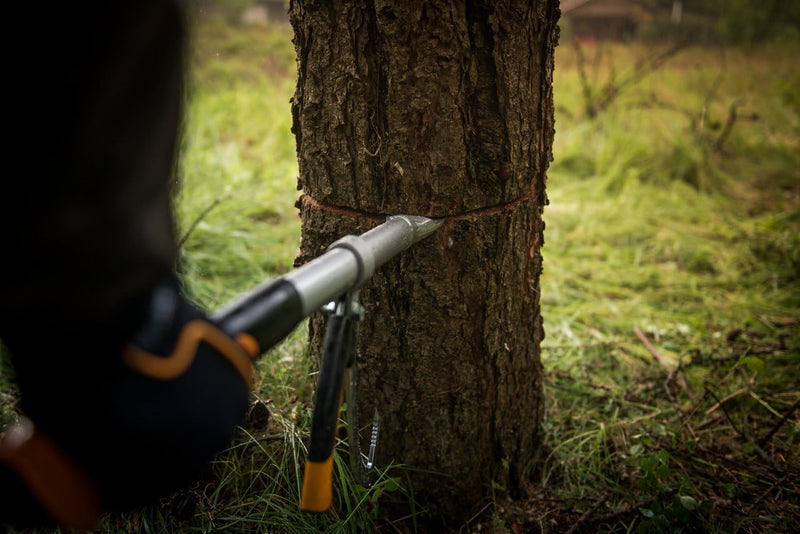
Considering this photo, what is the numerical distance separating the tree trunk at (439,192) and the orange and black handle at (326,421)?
0.39m

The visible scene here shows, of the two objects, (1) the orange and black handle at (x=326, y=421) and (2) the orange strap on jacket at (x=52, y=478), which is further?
(1) the orange and black handle at (x=326, y=421)

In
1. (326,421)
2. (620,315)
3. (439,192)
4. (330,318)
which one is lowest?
(620,315)

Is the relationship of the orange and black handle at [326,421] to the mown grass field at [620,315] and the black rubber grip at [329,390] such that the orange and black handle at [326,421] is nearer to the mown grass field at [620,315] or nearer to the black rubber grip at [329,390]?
the black rubber grip at [329,390]

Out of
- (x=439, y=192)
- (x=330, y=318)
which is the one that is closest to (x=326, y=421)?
(x=330, y=318)

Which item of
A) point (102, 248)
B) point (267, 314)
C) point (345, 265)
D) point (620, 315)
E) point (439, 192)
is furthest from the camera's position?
point (620, 315)

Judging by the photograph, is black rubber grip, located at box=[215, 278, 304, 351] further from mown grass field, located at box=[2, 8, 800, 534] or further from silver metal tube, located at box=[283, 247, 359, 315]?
Result: mown grass field, located at box=[2, 8, 800, 534]

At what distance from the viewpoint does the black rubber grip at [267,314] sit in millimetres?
677

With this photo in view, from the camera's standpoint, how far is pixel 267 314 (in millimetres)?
697

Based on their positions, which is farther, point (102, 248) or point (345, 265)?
point (345, 265)

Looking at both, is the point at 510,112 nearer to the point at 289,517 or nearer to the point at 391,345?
the point at 391,345

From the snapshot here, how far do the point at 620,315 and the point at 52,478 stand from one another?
8.00 feet

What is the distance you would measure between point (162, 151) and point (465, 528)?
4.13 ft

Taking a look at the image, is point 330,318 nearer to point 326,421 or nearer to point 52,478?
point 326,421

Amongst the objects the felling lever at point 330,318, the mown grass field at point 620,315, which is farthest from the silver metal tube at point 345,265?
the mown grass field at point 620,315
